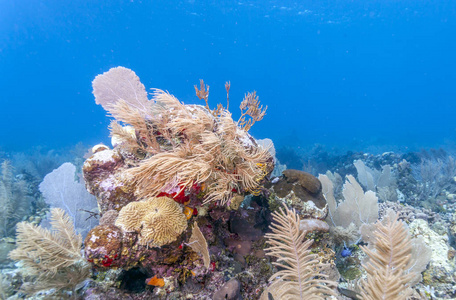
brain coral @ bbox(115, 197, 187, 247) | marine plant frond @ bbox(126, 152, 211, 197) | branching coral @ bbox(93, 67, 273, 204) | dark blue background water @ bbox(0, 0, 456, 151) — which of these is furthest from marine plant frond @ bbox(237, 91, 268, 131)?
dark blue background water @ bbox(0, 0, 456, 151)

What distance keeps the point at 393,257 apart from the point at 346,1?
72558 mm

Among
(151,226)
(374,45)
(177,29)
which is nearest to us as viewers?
(151,226)

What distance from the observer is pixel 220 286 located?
2.54m

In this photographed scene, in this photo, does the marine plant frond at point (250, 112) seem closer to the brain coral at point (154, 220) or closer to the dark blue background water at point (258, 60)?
the brain coral at point (154, 220)

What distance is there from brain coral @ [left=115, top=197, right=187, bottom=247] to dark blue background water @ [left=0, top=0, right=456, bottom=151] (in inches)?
2104

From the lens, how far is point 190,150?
104 inches

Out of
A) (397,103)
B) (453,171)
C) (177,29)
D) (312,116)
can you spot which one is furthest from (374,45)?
(453,171)

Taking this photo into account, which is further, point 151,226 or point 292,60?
point 292,60

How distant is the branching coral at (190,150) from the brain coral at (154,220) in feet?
0.50

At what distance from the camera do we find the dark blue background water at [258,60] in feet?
195

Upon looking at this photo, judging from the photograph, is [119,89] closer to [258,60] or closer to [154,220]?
[154,220]

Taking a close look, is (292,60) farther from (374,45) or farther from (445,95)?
(445,95)

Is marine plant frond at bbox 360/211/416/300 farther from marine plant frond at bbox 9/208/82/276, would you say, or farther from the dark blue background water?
the dark blue background water

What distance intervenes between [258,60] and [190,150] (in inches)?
4075
